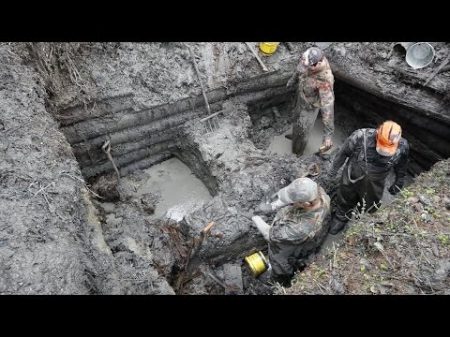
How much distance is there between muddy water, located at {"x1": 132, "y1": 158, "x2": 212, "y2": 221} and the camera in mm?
5574

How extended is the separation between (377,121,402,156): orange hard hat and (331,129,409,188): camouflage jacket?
0.51 feet

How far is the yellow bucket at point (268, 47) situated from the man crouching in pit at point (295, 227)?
2.83m

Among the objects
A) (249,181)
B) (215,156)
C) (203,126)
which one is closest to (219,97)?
(203,126)

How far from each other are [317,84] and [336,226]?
2.02 metres

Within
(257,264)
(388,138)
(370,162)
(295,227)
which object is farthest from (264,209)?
(388,138)

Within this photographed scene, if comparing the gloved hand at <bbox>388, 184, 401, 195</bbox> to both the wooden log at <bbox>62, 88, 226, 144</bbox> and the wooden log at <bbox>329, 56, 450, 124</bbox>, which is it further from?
the wooden log at <bbox>62, 88, 226, 144</bbox>

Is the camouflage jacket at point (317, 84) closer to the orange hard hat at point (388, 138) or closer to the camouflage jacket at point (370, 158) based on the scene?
the camouflage jacket at point (370, 158)

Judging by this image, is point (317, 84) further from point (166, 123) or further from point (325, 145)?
point (166, 123)

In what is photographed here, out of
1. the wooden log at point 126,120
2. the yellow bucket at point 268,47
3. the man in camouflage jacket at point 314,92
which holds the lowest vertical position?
the man in camouflage jacket at point 314,92

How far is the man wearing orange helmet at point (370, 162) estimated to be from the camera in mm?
4062

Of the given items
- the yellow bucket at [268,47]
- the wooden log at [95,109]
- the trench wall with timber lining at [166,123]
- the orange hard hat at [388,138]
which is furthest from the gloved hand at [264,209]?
the yellow bucket at [268,47]

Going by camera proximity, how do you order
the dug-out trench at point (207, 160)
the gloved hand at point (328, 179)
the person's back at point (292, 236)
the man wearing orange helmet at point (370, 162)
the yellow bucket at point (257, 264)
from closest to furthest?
the person's back at point (292, 236) → the man wearing orange helmet at point (370, 162) → the yellow bucket at point (257, 264) → the dug-out trench at point (207, 160) → the gloved hand at point (328, 179)

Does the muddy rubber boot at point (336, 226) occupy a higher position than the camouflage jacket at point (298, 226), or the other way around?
the camouflage jacket at point (298, 226)

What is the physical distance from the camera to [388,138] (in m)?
4.00
